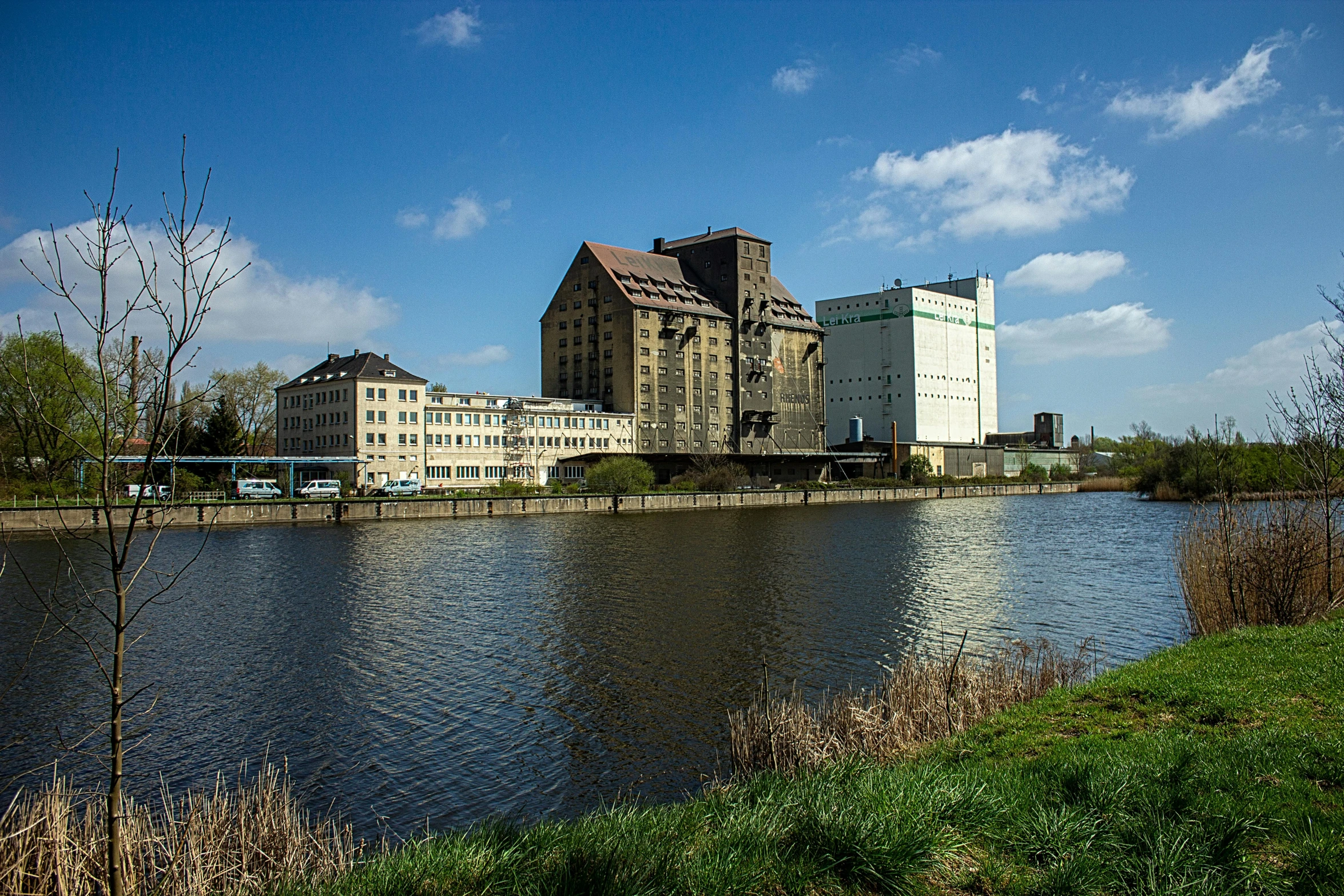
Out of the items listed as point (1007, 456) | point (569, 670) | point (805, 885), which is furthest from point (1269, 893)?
point (1007, 456)

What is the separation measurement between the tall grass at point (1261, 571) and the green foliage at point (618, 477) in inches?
2229

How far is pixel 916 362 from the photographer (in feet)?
403

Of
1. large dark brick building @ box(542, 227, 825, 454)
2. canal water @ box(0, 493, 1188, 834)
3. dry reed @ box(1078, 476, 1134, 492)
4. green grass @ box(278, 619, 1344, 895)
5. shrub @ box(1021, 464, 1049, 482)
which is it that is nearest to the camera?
green grass @ box(278, 619, 1344, 895)

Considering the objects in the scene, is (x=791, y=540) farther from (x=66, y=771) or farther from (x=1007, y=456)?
(x=1007, y=456)

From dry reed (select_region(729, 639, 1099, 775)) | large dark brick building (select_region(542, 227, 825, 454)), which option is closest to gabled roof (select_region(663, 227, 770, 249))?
large dark brick building (select_region(542, 227, 825, 454))

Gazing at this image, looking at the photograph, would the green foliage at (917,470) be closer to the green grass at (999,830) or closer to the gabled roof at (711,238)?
the gabled roof at (711,238)

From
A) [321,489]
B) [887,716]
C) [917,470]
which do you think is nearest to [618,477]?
[321,489]

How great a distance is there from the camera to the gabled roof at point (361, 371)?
263ft

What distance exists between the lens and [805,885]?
591cm

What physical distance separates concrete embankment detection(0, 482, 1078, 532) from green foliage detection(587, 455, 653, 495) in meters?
1.10

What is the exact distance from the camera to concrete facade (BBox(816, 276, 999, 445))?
124 meters

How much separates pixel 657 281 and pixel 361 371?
120 feet

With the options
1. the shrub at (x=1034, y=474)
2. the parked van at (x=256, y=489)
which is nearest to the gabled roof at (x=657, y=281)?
the parked van at (x=256, y=489)

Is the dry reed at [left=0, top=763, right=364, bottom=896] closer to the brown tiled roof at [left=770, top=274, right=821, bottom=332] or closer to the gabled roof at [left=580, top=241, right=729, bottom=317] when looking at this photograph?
the gabled roof at [left=580, top=241, right=729, bottom=317]
